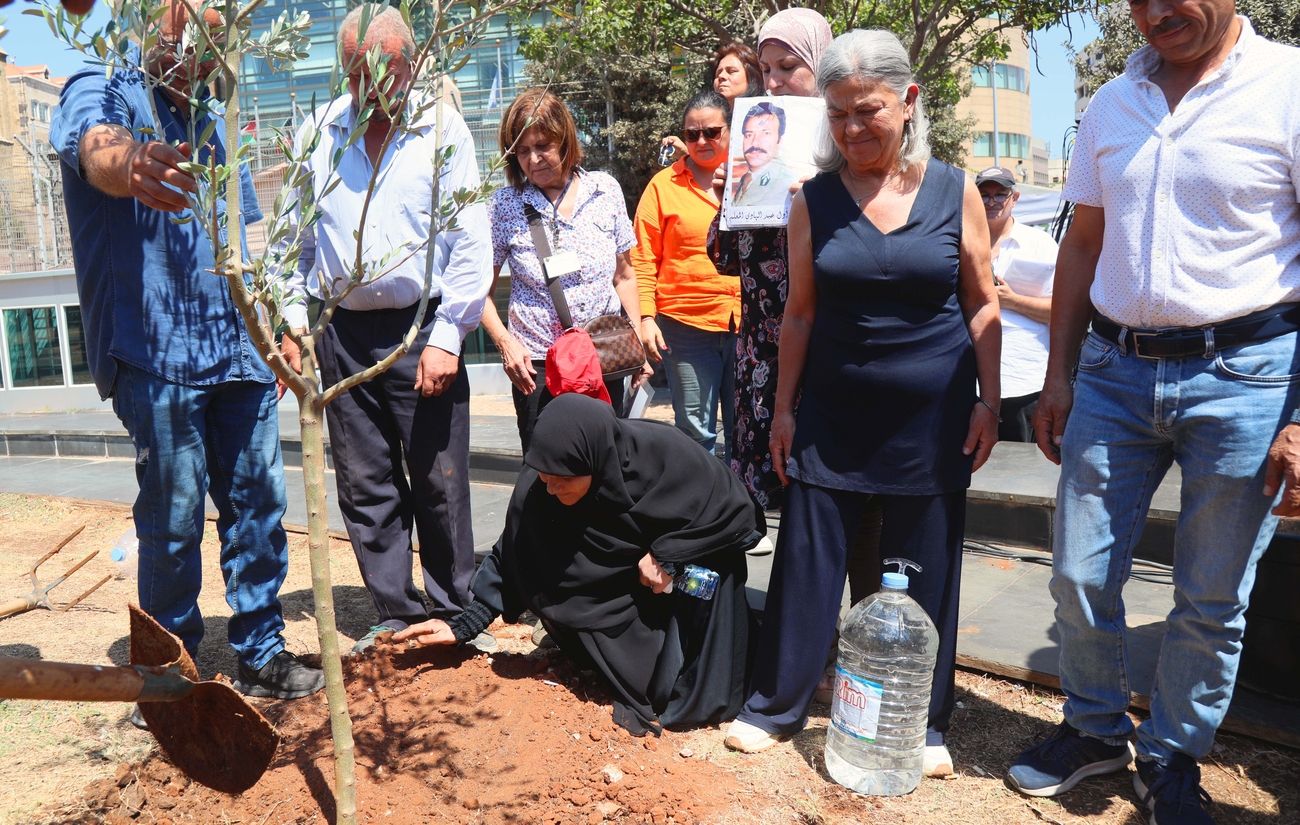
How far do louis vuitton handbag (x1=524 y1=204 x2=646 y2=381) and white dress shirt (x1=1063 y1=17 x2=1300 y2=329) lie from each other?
198 cm

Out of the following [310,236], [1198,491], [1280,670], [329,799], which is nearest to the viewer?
[1198,491]

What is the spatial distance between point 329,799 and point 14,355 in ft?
54.1

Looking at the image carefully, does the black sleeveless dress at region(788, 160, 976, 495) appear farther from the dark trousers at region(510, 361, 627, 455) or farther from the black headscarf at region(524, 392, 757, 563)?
the dark trousers at region(510, 361, 627, 455)

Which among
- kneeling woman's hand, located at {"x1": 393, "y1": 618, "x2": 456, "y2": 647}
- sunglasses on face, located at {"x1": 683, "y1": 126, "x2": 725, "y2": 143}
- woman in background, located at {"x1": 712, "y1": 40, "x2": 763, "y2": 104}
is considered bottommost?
kneeling woman's hand, located at {"x1": 393, "y1": 618, "x2": 456, "y2": 647}

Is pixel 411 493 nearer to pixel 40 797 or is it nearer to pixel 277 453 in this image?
pixel 277 453

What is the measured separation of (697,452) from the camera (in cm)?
327

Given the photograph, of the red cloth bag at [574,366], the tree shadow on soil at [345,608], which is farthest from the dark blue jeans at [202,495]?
the red cloth bag at [574,366]

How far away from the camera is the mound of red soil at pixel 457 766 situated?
262 cm

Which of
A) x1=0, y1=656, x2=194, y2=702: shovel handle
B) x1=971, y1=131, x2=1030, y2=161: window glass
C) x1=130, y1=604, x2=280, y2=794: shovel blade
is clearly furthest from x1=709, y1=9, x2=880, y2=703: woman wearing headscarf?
x1=971, y1=131, x2=1030, y2=161: window glass

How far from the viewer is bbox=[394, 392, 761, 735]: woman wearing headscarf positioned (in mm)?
3119

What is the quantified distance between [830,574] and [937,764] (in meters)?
0.62

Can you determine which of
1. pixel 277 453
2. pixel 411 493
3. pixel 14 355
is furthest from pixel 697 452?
pixel 14 355

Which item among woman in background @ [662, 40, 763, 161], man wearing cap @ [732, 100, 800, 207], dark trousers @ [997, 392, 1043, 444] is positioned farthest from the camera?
dark trousers @ [997, 392, 1043, 444]

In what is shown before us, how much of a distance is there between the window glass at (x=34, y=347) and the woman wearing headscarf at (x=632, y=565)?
15.3m
